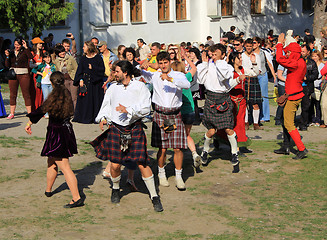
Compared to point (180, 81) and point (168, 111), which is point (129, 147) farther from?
point (180, 81)

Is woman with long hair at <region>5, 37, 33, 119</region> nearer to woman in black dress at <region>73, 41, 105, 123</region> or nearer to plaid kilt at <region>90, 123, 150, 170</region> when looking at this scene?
woman in black dress at <region>73, 41, 105, 123</region>

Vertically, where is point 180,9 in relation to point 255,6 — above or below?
below

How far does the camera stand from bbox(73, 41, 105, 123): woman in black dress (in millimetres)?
13086

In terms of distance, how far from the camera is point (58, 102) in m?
7.57

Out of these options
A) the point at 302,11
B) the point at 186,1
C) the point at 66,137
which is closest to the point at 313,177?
the point at 66,137

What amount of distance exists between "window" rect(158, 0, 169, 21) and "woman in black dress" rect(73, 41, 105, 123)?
20.0 m

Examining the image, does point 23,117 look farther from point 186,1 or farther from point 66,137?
point 186,1

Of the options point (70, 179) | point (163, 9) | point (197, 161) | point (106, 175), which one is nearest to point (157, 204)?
point (70, 179)

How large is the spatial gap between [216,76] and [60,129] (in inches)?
113

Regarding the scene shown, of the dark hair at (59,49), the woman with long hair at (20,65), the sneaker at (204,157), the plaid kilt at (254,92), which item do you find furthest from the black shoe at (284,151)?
the woman with long hair at (20,65)

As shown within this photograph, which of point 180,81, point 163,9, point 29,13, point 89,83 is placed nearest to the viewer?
point 180,81

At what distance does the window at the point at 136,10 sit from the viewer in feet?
104

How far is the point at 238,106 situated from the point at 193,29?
24.7m

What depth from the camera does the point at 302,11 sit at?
124ft
